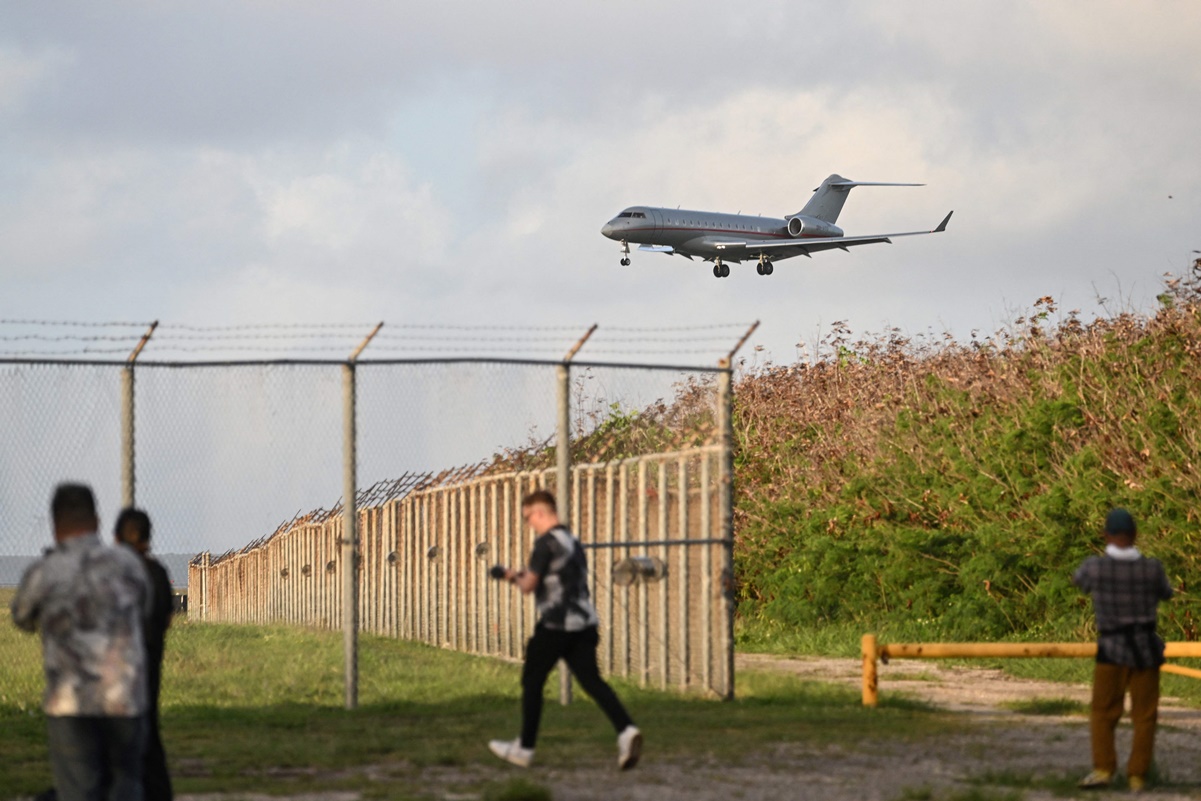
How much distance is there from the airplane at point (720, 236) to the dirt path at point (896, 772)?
44232mm

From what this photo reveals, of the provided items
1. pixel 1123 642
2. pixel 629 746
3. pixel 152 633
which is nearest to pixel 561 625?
pixel 629 746

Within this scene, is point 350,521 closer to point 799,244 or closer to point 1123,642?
point 1123,642

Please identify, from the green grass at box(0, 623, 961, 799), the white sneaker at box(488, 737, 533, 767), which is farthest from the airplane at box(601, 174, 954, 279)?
the white sneaker at box(488, 737, 533, 767)

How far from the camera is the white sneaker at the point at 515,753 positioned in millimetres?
9812

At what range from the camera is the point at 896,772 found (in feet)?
33.5

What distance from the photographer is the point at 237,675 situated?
52.9 ft

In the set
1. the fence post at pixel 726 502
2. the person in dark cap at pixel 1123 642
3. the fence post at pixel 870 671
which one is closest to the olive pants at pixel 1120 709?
the person in dark cap at pixel 1123 642

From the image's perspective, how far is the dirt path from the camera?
30.1 ft

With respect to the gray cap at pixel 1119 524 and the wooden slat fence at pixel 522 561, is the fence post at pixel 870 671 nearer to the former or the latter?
the wooden slat fence at pixel 522 561

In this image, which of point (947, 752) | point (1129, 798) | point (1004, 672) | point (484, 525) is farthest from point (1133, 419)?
point (1129, 798)

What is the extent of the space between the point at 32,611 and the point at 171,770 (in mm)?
3797

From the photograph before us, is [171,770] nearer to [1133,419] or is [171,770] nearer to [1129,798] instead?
[1129,798]

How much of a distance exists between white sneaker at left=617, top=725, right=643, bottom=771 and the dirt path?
0.09m

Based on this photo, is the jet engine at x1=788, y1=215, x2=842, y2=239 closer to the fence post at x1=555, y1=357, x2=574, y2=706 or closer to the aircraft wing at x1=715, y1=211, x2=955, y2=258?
the aircraft wing at x1=715, y1=211, x2=955, y2=258
